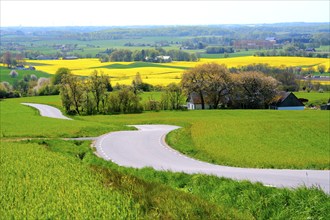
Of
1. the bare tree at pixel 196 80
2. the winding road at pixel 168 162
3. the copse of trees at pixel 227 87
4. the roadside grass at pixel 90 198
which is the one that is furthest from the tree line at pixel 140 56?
the roadside grass at pixel 90 198

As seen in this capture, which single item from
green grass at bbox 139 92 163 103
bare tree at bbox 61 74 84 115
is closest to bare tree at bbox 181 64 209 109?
green grass at bbox 139 92 163 103

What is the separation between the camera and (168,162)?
26859 millimetres

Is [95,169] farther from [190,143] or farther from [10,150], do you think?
[190,143]

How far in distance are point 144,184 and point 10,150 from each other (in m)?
11.7

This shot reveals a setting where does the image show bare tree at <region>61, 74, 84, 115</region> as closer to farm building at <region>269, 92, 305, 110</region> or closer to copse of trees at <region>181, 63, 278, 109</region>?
copse of trees at <region>181, 63, 278, 109</region>

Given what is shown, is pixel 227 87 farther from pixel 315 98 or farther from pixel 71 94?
pixel 71 94

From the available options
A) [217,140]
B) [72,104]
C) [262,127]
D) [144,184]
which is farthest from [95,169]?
[72,104]

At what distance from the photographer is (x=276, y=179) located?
2155cm

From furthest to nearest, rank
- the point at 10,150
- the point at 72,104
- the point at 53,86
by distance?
the point at 53,86, the point at 72,104, the point at 10,150

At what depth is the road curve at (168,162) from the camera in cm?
2145

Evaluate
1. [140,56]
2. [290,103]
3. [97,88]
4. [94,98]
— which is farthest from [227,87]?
[140,56]

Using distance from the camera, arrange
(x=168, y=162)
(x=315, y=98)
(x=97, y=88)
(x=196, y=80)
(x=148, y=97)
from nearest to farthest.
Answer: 1. (x=168, y=162)
2. (x=97, y=88)
3. (x=196, y=80)
4. (x=148, y=97)
5. (x=315, y=98)

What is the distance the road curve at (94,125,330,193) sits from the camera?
70.4 ft

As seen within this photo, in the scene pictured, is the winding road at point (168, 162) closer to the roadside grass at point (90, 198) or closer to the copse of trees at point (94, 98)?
the roadside grass at point (90, 198)
